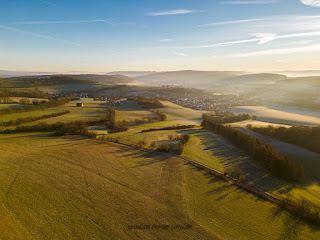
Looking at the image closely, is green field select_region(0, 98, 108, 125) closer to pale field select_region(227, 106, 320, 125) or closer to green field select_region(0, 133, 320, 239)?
green field select_region(0, 133, 320, 239)

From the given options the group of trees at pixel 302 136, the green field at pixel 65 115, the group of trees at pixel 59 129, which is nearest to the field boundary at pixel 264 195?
the group of trees at pixel 59 129

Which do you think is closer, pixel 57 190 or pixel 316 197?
pixel 57 190

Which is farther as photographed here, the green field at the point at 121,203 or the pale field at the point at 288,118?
the pale field at the point at 288,118

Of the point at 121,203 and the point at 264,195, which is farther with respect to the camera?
the point at 264,195

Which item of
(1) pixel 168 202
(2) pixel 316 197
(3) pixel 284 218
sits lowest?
(2) pixel 316 197

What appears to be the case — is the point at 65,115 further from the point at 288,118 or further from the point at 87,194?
the point at 288,118

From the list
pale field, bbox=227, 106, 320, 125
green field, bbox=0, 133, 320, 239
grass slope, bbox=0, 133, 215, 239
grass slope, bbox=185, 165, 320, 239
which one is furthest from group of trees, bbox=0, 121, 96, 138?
pale field, bbox=227, 106, 320, 125

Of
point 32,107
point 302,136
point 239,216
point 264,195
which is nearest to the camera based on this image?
point 239,216

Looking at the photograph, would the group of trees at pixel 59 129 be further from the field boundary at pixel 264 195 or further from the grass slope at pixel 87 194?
the field boundary at pixel 264 195

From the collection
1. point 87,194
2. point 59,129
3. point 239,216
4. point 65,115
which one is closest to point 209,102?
point 65,115

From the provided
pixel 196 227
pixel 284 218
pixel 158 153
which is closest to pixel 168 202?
pixel 196 227

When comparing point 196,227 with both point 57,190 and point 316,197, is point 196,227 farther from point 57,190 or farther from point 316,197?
point 316,197
